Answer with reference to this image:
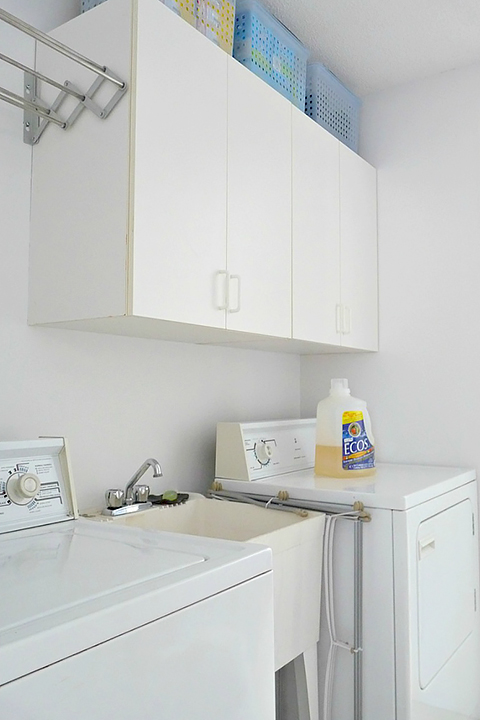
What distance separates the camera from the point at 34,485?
1.39m

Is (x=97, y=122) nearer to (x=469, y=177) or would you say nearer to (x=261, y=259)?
(x=261, y=259)

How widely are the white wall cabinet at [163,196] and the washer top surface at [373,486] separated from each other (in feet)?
1.58

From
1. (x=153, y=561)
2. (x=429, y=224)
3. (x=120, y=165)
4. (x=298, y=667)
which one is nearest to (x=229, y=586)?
(x=153, y=561)

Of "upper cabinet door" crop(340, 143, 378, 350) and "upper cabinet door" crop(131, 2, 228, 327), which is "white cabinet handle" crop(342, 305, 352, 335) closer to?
"upper cabinet door" crop(340, 143, 378, 350)

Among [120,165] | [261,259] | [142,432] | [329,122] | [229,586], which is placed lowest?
[229,586]

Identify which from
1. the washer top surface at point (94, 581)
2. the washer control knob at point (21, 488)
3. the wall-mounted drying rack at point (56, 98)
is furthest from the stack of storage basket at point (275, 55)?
the washer top surface at point (94, 581)

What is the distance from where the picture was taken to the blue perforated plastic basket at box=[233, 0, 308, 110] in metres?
1.99

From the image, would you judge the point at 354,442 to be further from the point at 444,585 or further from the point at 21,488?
the point at 21,488

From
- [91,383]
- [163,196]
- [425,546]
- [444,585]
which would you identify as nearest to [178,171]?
[163,196]

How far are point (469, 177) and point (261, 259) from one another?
3.67ft

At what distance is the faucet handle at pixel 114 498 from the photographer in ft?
5.67

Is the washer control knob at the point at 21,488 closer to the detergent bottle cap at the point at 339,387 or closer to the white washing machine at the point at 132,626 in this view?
the white washing machine at the point at 132,626

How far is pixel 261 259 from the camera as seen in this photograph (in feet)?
6.19

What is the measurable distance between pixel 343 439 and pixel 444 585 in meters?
0.56
